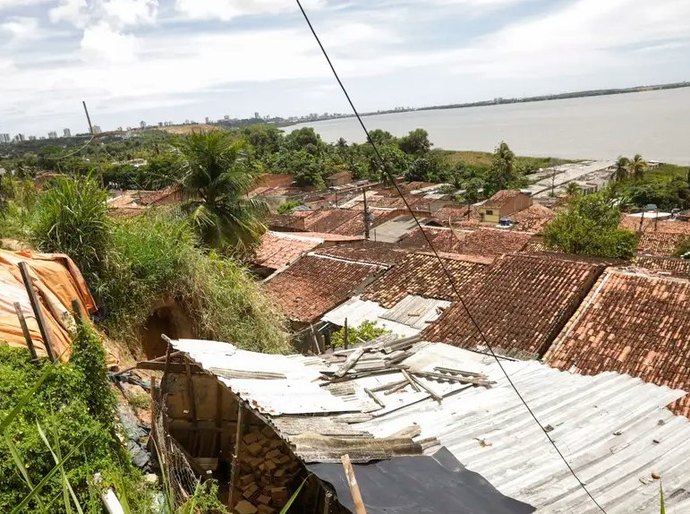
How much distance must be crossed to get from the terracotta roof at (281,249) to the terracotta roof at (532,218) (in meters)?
17.2

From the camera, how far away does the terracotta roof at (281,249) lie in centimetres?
1623

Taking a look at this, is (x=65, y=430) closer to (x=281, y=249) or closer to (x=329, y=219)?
(x=281, y=249)

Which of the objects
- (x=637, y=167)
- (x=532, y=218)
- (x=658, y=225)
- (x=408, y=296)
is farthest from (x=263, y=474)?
(x=637, y=167)

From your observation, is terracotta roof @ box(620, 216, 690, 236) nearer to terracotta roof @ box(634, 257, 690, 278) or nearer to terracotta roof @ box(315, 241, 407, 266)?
terracotta roof @ box(634, 257, 690, 278)

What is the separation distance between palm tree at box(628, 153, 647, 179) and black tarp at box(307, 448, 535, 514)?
54.3 metres

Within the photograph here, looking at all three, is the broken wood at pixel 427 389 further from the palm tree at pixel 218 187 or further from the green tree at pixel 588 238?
the green tree at pixel 588 238

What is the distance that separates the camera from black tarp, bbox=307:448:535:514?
373cm

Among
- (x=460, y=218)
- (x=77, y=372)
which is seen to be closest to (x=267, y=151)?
(x=460, y=218)

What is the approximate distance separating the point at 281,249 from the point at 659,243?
64.9 ft

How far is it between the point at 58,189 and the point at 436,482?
7.34 metres

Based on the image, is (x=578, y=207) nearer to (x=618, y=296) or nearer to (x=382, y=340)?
(x=618, y=296)

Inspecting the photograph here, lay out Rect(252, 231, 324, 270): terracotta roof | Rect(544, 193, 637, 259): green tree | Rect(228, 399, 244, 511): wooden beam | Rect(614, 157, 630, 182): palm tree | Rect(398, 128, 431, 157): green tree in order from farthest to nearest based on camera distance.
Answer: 1. Rect(398, 128, 431, 157): green tree
2. Rect(614, 157, 630, 182): palm tree
3. Rect(544, 193, 637, 259): green tree
4. Rect(252, 231, 324, 270): terracotta roof
5. Rect(228, 399, 244, 511): wooden beam

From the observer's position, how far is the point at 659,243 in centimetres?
2552

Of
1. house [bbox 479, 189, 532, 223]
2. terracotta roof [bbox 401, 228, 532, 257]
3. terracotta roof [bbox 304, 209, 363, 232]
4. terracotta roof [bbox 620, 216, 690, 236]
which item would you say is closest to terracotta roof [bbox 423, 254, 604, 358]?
terracotta roof [bbox 401, 228, 532, 257]
